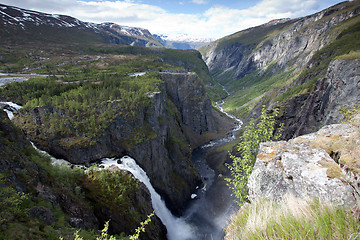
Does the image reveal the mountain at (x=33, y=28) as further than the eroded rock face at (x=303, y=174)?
Yes

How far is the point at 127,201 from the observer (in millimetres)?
25422

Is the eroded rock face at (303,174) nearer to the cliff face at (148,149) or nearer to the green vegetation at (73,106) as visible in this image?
the cliff face at (148,149)

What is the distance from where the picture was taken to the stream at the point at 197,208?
3256 cm

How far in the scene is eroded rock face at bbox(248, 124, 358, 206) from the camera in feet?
25.2

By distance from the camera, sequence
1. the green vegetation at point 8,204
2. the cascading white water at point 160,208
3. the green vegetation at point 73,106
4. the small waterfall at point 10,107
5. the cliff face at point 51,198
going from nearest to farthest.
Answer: the green vegetation at point 8,204 < the cliff face at point 51,198 < the small waterfall at point 10,107 < the green vegetation at point 73,106 < the cascading white water at point 160,208

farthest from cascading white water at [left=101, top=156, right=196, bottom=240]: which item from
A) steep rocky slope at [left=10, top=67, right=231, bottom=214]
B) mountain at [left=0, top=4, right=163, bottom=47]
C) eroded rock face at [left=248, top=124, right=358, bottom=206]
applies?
mountain at [left=0, top=4, right=163, bottom=47]

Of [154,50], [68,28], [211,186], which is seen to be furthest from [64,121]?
[68,28]

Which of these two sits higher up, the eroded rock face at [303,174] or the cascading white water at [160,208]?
the eroded rock face at [303,174]

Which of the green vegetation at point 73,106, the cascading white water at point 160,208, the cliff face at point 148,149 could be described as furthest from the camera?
the cascading white water at point 160,208

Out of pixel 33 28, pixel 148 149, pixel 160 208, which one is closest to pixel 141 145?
pixel 148 149

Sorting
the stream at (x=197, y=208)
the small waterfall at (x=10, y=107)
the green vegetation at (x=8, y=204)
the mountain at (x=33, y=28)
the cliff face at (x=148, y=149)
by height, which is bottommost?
the stream at (x=197, y=208)

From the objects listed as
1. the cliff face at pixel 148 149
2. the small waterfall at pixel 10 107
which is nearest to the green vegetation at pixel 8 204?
the cliff face at pixel 148 149

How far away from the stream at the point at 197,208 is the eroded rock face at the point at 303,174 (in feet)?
72.3

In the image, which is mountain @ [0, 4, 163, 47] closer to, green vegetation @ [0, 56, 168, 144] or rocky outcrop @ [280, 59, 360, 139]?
green vegetation @ [0, 56, 168, 144]
